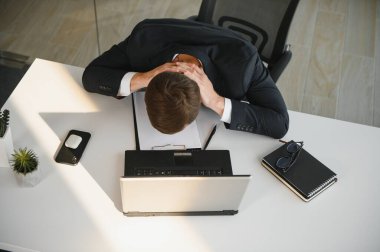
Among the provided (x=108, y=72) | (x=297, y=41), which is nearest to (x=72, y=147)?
(x=108, y=72)

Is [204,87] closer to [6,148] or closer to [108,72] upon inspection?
[108,72]

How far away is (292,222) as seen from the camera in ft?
4.83

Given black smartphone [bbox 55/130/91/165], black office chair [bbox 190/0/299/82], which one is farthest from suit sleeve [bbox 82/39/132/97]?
black office chair [bbox 190/0/299/82]

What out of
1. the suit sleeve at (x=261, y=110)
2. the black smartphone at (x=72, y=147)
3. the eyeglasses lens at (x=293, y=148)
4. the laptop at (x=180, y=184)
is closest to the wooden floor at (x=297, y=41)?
the suit sleeve at (x=261, y=110)

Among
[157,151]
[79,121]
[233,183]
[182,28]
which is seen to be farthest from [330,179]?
[79,121]

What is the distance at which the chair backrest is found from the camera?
6.80ft

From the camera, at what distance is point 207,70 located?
171 centimetres

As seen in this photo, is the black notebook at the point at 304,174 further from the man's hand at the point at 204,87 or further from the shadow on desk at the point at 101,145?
the shadow on desk at the point at 101,145

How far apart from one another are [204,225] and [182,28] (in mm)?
780

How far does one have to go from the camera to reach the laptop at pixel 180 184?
128 centimetres

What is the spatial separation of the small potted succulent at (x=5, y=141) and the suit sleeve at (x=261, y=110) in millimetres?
814

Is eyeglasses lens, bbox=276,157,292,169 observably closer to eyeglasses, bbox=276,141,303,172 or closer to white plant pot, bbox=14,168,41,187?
eyeglasses, bbox=276,141,303,172

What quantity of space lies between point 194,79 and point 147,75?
0.20 metres

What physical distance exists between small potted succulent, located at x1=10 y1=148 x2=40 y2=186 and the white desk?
4 centimetres
